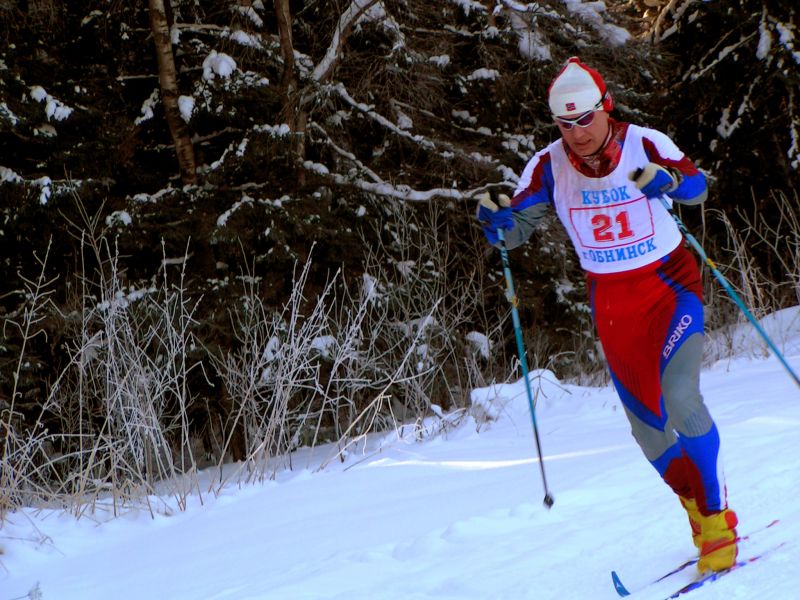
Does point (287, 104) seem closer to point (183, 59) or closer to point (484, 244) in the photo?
point (183, 59)

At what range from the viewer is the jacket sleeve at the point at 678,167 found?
2.96 m

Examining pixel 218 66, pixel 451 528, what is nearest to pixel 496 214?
pixel 451 528

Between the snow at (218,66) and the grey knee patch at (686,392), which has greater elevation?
the snow at (218,66)

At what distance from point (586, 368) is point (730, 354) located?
9.53ft

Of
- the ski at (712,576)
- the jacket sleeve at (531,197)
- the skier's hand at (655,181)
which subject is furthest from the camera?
the jacket sleeve at (531,197)

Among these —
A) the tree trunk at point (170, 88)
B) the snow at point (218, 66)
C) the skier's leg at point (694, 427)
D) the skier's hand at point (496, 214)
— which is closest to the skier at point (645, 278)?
the skier's leg at point (694, 427)

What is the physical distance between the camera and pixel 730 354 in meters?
7.67

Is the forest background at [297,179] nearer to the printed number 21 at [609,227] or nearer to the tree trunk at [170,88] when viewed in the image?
the tree trunk at [170,88]

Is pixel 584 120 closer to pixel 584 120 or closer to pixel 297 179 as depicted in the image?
pixel 584 120

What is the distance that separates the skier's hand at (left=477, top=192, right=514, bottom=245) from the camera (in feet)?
10.8

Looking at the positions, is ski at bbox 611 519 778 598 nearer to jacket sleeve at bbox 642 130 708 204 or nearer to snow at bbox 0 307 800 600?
snow at bbox 0 307 800 600

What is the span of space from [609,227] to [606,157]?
9.0 inches

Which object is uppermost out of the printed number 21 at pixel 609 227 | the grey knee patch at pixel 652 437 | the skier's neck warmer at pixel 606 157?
the skier's neck warmer at pixel 606 157

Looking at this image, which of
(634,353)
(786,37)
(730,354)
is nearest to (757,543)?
(634,353)
